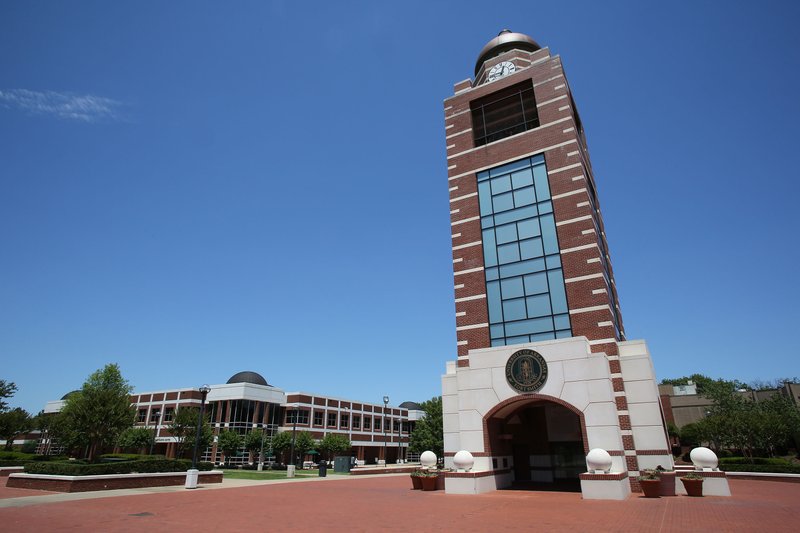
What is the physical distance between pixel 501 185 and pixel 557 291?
816 centimetres

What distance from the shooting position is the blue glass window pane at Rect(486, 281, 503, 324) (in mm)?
27109

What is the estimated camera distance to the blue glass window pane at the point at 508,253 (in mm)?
27859

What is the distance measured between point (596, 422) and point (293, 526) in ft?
48.0

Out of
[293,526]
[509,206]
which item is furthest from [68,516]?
[509,206]

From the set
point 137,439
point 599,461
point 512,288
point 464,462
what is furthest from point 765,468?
point 137,439

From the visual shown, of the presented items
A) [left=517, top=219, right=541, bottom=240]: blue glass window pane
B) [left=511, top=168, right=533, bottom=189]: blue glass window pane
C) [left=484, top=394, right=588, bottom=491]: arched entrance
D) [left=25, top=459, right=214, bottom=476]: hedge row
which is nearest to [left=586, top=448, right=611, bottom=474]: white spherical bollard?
[left=484, top=394, right=588, bottom=491]: arched entrance

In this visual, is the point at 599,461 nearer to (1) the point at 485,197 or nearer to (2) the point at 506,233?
(2) the point at 506,233

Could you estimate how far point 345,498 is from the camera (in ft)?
64.4

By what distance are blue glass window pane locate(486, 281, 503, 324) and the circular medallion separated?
3924 mm

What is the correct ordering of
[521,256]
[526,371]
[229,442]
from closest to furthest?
[526,371]
[521,256]
[229,442]

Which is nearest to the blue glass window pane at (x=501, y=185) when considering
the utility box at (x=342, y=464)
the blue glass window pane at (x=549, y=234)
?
the blue glass window pane at (x=549, y=234)

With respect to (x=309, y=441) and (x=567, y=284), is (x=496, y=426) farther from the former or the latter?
(x=309, y=441)

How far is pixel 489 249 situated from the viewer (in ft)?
94.3

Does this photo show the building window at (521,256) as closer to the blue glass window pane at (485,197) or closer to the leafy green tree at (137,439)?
the blue glass window pane at (485,197)
